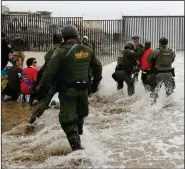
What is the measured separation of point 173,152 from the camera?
534cm

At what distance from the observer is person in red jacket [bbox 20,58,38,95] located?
347 inches

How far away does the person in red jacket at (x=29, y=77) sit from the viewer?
882cm

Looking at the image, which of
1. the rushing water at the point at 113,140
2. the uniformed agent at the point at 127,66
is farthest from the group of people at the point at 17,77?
the uniformed agent at the point at 127,66

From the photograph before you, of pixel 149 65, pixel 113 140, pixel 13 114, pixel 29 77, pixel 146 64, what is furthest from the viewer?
pixel 146 64

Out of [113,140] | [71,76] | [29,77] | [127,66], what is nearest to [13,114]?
[29,77]

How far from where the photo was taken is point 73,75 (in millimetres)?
4914

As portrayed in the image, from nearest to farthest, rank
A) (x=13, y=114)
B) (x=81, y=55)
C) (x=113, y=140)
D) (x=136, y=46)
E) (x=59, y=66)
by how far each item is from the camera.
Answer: (x=59, y=66) → (x=81, y=55) → (x=113, y=140) → (x=13, y=114) → (x=136, y=46)

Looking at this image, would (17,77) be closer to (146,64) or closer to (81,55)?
(146,64)

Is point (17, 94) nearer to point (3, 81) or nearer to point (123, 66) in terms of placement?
point (3, 81)

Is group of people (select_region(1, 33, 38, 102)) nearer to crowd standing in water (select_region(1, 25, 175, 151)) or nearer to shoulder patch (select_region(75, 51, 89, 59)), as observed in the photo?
crowd standing in water (select_region(1, 25, 175, 151))

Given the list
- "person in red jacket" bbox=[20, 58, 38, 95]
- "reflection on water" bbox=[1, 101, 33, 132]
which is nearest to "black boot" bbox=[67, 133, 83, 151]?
"reflection on water" bbox=[1, 101, 33, 132]

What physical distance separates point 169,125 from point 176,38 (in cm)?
1151

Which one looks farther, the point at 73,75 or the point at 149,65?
the point at 149,65

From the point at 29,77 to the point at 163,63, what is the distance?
302 centimetres
